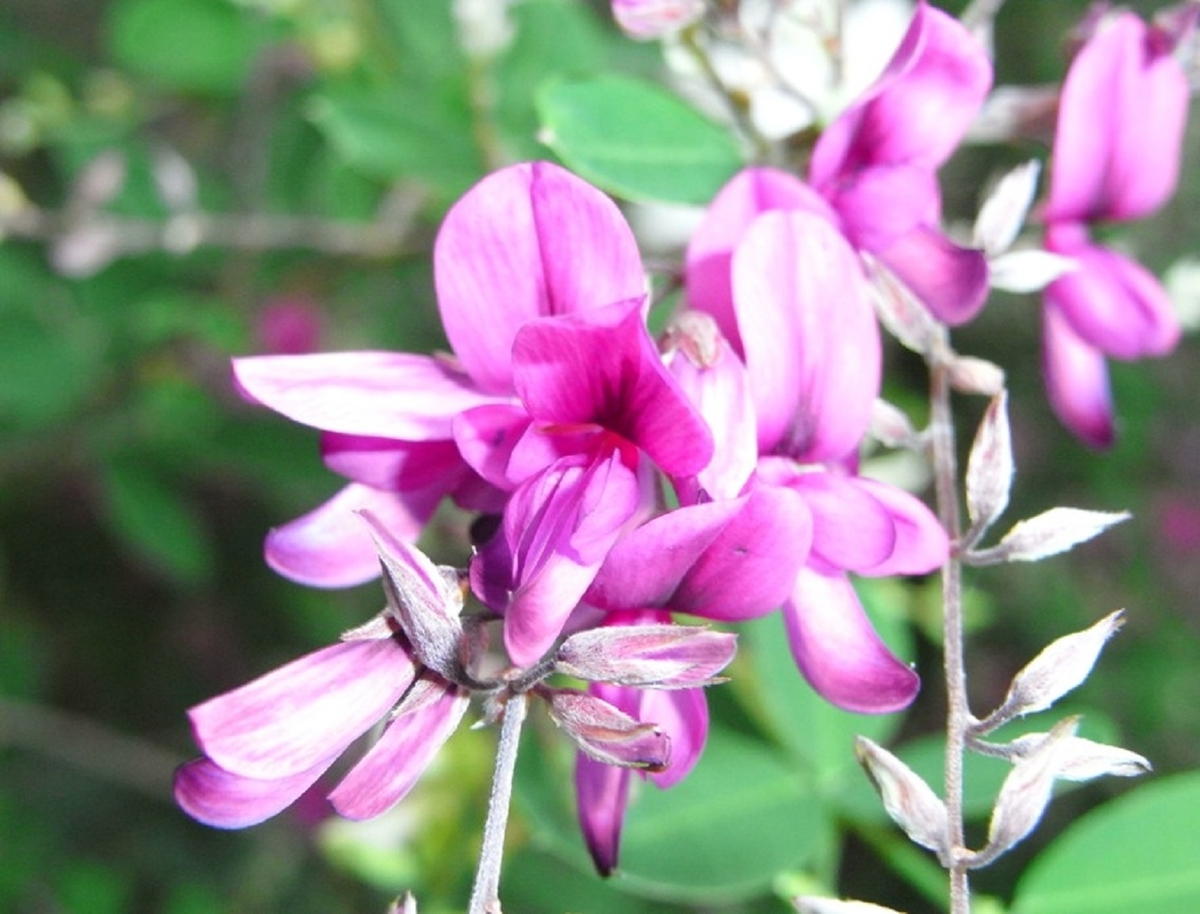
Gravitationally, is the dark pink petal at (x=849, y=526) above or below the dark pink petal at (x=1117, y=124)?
below

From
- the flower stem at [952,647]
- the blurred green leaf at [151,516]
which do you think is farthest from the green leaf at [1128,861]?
the blurred green leaf at [151,516]

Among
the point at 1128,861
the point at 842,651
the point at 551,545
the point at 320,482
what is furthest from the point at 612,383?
the point at 320,482

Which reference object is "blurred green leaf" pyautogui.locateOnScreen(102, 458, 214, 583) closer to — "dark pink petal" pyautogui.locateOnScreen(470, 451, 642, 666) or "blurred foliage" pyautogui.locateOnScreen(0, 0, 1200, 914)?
"blurred foliage" pyautogui.locateOnScreen(0, 0, 1200, 914)

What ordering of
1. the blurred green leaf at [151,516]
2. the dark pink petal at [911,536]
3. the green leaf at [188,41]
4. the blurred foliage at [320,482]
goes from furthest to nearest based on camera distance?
1. the blurred green leaf at [151,516]
2. the green leaf at [188,41]
3. the blurred foliage at [320,482]
4. the dark pink petal at [911,536]

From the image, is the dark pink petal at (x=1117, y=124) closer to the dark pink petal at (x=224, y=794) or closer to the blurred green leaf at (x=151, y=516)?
the dark pink petal at (x=224, y=794)

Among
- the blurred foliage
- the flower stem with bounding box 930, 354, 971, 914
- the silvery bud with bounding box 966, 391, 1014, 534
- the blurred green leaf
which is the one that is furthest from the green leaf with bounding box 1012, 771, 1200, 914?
the blurred green leaf

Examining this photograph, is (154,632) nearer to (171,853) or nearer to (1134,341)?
(171,853)

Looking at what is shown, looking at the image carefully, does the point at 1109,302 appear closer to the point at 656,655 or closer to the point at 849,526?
the point at 849,526

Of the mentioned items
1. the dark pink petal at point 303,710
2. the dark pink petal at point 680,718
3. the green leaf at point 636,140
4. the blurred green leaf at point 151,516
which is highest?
the green leaf at point 636,140

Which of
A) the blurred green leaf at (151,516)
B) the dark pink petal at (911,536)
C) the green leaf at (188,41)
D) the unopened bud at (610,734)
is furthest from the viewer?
the blurred green leaf at (151,516)
